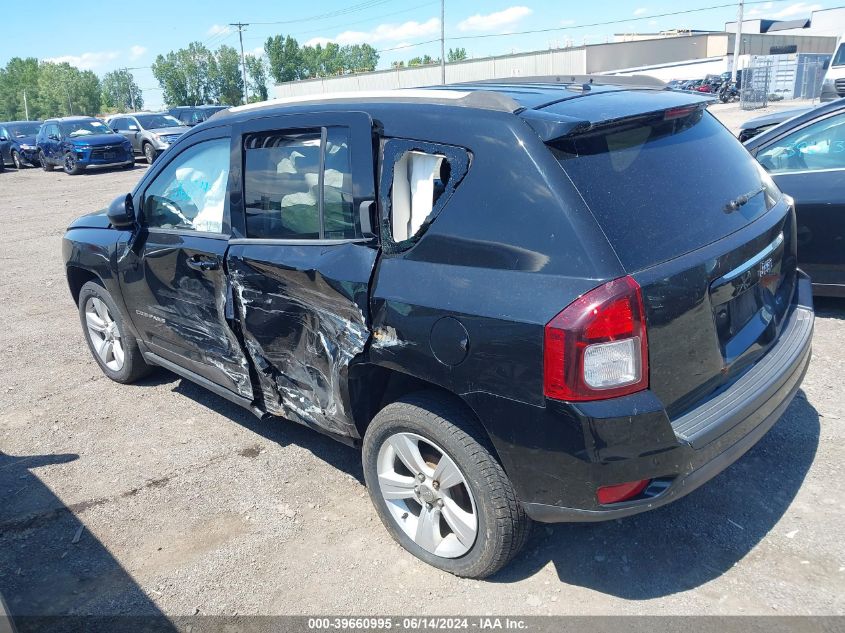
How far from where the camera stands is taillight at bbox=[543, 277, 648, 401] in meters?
2.32

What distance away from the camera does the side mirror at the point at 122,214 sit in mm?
4426

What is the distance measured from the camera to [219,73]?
10969 cm

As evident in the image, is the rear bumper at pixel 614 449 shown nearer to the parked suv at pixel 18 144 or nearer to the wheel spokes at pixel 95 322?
the wheel spokes at pixel 95 322

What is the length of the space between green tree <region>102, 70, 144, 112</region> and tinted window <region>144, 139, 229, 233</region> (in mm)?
127579

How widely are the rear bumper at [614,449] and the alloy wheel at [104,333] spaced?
357cm

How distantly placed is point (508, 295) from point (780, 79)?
39.1 metres

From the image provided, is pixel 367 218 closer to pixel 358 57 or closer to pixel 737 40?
pixel 737 40

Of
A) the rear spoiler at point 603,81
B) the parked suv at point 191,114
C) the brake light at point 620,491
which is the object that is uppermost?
the parked suv at point 191,114

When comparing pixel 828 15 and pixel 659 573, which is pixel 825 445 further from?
pixel 828 15

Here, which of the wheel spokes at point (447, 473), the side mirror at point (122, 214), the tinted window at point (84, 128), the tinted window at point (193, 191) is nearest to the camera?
the wheel spokes at point (447, 473)

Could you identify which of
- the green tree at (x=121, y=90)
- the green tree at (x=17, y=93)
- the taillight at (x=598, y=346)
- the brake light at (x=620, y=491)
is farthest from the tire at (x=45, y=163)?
Answer: the green tree at (x=121, y=90)

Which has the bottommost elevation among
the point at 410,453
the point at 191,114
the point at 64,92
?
the point at 410,453

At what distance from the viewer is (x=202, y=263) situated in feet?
12.6

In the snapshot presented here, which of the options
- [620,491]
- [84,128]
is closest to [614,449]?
[620,491]
